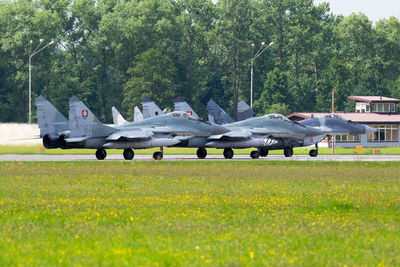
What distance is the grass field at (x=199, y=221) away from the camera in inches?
443

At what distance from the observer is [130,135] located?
41.8 m

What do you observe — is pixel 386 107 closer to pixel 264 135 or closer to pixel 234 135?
pixel 264 135

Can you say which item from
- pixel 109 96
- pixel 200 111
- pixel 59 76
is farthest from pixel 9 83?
pixel 200 111

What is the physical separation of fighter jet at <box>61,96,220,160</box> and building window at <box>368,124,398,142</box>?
38643 millimetres

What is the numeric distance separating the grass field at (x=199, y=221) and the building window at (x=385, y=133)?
Answer: 54.8m

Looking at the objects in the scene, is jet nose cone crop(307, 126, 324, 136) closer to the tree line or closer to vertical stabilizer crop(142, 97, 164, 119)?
vertical stabilizer crop(142, 97, 164, 119)

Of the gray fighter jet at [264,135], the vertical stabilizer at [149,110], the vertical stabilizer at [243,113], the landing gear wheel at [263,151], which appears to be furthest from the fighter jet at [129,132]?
the vertical stabilizer at [243,113]

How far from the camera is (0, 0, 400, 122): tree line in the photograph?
102 m

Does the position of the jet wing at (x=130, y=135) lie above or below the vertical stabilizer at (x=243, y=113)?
below

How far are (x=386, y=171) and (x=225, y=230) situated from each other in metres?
19.0

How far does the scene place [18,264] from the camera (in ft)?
34.8

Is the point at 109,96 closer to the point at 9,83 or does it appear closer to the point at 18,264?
the point at 9,83

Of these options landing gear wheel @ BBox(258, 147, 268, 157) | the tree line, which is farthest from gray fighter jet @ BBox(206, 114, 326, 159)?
the tree line

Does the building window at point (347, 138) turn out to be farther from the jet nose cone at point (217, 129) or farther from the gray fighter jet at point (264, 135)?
the jet nose cone at point (217, 129)
